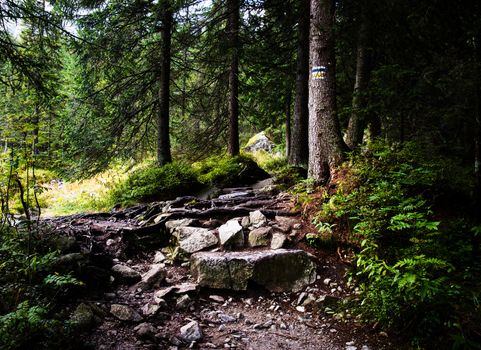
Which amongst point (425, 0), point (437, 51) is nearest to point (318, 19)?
point (425, 0)

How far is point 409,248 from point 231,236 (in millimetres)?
2982

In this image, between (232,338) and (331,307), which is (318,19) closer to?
(331,307)

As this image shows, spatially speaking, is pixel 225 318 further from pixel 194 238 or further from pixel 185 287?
pixel 194 238

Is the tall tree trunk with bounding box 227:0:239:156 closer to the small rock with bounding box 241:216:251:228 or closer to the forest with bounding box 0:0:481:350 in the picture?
the forest with bounding box 0:0:481:350

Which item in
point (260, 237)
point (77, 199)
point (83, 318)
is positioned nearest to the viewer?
point (83, 318)

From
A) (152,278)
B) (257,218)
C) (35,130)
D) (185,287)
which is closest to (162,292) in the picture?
(185,287)

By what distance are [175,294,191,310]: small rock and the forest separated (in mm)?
53

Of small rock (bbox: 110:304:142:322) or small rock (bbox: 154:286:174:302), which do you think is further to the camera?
small rock (bbox: 154:286:174:302)

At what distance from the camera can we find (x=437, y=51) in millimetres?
6309

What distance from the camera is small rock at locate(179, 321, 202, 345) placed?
3.83 meters

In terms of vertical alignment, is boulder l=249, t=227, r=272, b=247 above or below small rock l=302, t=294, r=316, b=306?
above

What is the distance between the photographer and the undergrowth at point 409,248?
3338mm

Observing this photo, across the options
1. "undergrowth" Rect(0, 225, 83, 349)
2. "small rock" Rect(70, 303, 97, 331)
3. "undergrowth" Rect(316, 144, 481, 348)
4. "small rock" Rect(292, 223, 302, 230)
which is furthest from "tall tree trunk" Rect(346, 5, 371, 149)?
"undergrowth" Rect(0, 225, 83, 349)

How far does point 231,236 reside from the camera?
5785 millimetres
